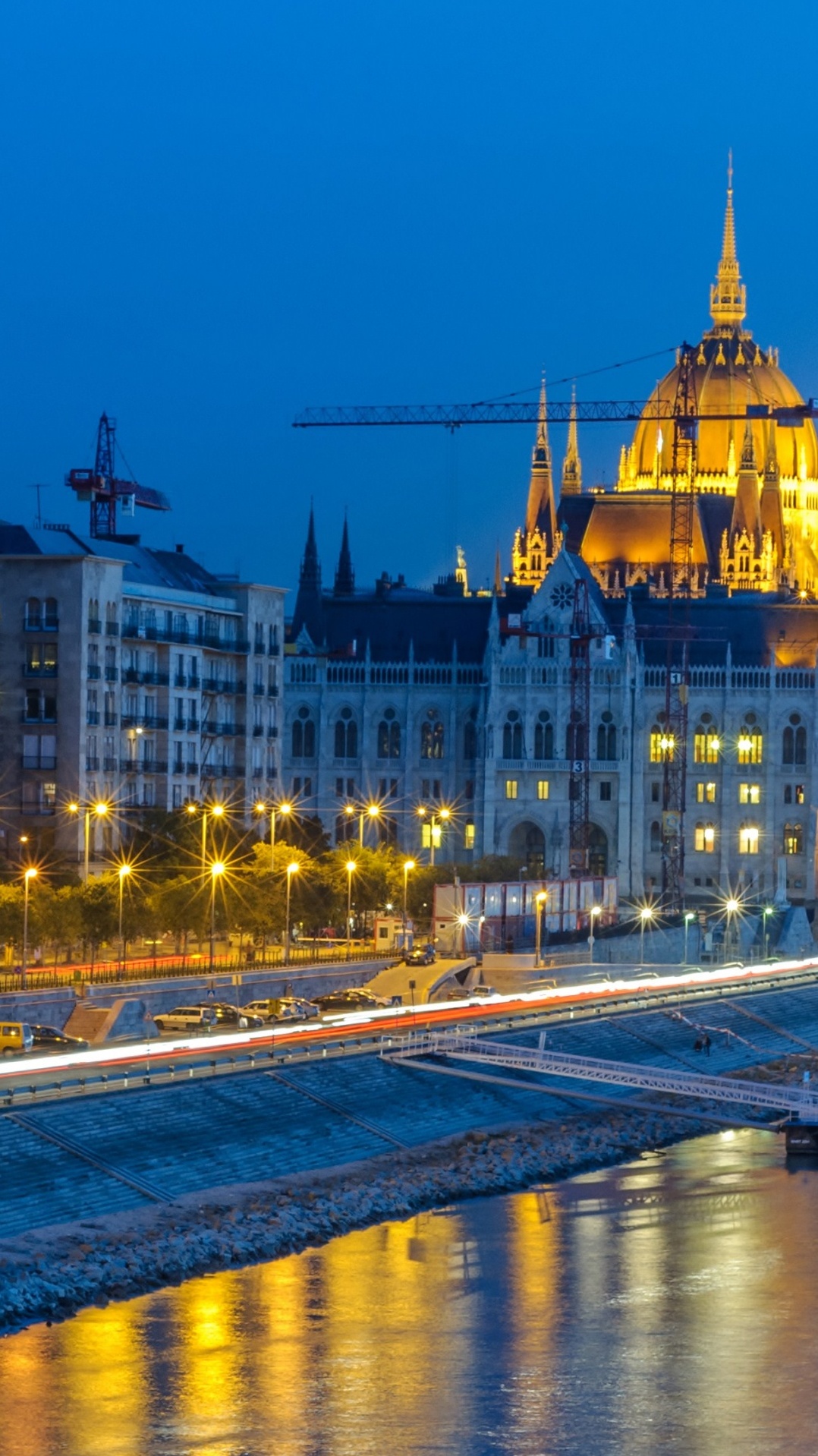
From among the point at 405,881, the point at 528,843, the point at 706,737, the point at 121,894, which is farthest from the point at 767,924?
the point at 121,894

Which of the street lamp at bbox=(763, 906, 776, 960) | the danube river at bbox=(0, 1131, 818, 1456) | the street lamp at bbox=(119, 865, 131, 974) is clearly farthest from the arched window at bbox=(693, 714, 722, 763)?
the danube river at bbox=(0, 1131, 818, 1456)

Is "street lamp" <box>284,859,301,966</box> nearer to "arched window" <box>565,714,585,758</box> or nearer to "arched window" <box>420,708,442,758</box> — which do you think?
"arched window" <box>565,714,585,758</box>

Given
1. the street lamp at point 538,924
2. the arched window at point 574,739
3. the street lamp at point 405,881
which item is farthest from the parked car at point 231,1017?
the arched window at point 574,739

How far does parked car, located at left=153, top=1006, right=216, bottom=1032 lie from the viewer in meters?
93.7

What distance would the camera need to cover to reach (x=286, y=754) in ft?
632

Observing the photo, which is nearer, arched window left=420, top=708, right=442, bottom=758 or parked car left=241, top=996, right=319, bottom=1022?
parked car left=241, top=996, right=319, bottom=1022

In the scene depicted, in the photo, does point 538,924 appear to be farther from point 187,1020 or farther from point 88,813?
point 187,1020

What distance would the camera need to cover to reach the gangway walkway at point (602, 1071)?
8812 cm

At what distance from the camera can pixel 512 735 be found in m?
186

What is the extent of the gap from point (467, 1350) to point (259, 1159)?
51.8 ft

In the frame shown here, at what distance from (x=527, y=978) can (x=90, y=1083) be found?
1708 inches

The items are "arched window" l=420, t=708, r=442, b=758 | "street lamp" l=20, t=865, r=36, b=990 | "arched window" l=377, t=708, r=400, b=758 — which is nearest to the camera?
"street lamp" l=20, t=865, r=36, b=990

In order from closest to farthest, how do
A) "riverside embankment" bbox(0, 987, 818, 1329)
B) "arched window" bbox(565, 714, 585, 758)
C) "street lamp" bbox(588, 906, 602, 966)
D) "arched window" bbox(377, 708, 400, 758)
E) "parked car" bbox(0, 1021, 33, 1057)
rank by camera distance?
"riverside embankment" bbox(0, 987, 818, 1329) < "parked car" bbox(0, 1021, 33, 1057) < "street lamp" bbox(588, 906, 602, 966) < "arched window" bbox(565, 714, 585, 758) < "arched window" bbox(377, 708, 400, 758)

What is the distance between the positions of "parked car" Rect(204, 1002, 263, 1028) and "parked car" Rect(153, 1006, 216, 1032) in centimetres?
29
